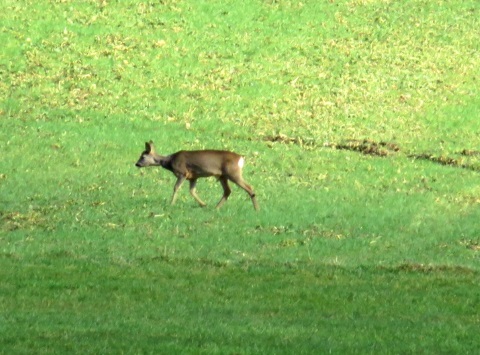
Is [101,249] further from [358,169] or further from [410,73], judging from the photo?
[410,73]

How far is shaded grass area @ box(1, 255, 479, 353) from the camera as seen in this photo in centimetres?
1214

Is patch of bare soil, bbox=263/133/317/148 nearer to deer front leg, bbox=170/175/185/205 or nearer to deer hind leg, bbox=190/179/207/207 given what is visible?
deer hind leg, bbox=190/179/207/207

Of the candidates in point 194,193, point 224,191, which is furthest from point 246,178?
point 194,193

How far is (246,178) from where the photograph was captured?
25.1 m

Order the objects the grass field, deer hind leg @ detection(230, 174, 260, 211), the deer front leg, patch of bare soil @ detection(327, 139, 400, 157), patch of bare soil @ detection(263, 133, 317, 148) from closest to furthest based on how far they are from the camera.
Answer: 1. the grass field
2. deer hind leg @ detection(230, 174, 260, 211)
3. the deer front leg
4. patch of bare soil @ detection(327, 139, 400, 157)
5. patch of bare soil @ detection(263, 133, 317, 148)

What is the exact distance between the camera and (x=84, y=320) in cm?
1326

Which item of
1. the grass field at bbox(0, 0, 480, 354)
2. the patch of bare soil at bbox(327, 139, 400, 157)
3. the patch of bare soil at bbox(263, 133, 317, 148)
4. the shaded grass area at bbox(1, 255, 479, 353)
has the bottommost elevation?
the patch of bare soil at bbox(327, 139, 400, 157)

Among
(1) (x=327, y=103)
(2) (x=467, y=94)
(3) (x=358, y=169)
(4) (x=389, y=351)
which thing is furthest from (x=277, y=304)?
(2) (x=467, y=94)

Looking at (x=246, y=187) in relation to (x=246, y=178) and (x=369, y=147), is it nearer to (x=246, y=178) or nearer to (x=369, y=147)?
(x=246, y=178)

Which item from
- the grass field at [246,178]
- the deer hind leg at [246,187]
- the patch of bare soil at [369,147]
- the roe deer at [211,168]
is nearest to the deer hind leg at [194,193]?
the roe deer at [211,168]

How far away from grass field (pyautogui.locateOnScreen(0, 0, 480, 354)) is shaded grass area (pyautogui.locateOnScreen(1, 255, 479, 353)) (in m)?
0.05

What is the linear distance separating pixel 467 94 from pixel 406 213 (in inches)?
530

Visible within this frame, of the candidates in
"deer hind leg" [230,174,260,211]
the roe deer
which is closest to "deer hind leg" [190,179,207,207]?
the roe deer

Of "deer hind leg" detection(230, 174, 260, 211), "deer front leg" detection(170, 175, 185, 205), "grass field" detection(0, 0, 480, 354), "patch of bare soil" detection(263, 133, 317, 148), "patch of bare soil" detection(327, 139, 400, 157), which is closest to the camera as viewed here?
"grass field" detection(0, 0, 480, 354)
